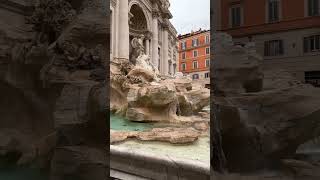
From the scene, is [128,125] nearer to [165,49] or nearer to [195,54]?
[165,49]

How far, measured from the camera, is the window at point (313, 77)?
168cm

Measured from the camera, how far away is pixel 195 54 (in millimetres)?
39594

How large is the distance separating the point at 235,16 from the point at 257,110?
2.17 ft

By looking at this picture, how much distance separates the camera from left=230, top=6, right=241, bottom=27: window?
1.99 m

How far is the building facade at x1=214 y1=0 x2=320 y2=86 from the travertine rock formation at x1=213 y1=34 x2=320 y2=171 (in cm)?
7

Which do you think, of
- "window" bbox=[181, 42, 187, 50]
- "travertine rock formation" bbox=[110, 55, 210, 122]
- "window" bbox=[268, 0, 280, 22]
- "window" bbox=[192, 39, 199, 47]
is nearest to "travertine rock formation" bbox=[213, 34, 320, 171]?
"window" bbox=[268, 0, 280, 22]

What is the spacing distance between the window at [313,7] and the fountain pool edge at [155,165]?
1.75 metres

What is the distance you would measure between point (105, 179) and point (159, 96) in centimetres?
706

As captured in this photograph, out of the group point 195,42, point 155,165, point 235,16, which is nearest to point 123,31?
point 155,165

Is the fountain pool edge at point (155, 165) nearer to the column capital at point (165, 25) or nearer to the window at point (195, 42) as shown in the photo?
the column capital at point (165, 25)

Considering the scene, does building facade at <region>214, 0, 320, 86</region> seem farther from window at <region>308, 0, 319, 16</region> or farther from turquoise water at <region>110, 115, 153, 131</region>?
turquoise water at <region>110, 115, 153, 131</region>

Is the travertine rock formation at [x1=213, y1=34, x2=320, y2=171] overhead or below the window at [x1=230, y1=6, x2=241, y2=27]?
below

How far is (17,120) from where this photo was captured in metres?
2.32

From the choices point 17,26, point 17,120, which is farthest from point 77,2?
point 17,120
